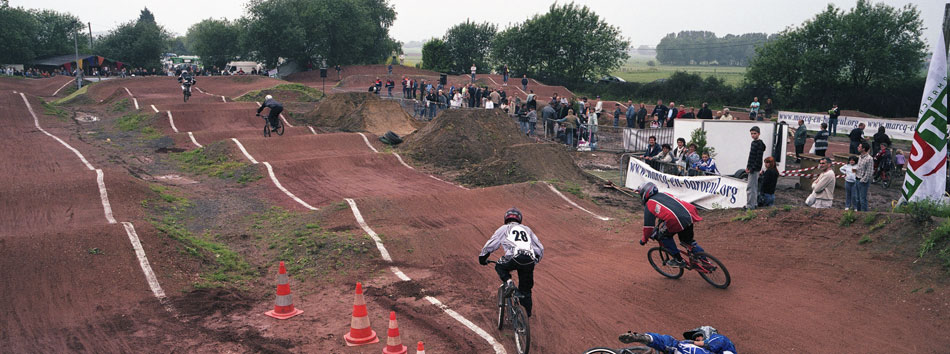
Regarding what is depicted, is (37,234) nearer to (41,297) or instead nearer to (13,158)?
(41,297)

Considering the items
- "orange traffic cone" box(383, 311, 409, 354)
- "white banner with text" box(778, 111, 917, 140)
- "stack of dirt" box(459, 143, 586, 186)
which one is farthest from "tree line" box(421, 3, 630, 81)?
"orange traffic cone" box(383, 311, 409, 354)

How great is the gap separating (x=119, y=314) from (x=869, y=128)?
122ft

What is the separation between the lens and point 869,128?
34.0m

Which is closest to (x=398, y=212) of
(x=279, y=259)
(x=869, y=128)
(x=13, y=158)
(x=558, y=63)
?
(x=279, y=259)

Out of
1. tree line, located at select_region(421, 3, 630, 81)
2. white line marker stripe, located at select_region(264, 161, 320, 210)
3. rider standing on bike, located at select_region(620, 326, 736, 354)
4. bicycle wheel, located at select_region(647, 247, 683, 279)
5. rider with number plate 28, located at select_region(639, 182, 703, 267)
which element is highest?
tree line, located at select_region(421, 3, 630, 81)

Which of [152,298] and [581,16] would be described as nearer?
[152,298]

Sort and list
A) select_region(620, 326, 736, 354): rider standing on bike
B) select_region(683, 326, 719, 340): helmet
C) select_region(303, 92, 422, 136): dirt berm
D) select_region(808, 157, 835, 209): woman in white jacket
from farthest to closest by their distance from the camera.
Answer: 1. select_region(303, 92, 422, 136): dirt berm
2. select_region(808, 157, 835, 209): woman in white jacket
3. select_region(683, 326, 719, 340): helmet
4. select_region(620, 326, 736, 354): rider standing on bike

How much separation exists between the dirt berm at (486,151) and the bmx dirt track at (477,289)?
488cm

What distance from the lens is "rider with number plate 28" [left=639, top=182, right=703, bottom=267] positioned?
9.44 meters

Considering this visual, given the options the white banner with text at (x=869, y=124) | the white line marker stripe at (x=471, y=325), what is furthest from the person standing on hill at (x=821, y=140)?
the white line marker stripe at (x=471, y=325)

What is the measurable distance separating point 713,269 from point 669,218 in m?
1.13

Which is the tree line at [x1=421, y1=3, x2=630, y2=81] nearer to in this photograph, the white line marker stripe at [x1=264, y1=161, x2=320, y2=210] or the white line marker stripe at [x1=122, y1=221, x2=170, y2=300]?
the white line marker stripe at [x1=264, y1=161, x2=320, y2=210]

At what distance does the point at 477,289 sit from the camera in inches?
405

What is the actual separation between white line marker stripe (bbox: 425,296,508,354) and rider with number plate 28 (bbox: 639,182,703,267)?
2908mm
